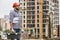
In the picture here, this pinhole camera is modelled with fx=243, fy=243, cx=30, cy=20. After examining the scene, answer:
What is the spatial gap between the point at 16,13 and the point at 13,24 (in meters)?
0.10

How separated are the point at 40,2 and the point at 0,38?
0.91 meters

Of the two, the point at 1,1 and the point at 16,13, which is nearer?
the point at 16,13

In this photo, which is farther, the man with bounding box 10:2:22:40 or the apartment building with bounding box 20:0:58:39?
the apartment building with bounding box 20:0:58:39

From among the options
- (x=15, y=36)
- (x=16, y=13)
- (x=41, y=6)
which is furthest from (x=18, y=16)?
(x=41, y=6)

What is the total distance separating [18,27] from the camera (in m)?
2.19

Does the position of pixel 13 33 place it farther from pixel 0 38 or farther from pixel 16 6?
pixel 0 38

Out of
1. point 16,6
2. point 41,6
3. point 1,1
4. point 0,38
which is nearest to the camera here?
point 16,6

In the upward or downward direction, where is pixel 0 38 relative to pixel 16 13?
downward

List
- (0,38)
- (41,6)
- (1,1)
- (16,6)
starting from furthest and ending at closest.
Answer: (0,38)
(1,1)
(41,6)
(16,6)

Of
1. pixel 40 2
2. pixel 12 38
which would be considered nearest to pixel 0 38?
pixel 40 2

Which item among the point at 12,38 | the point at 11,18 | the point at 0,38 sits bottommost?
the point at 0,38

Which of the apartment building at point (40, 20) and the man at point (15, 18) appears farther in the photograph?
the apartment building at point (40, 20)

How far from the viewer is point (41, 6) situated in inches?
111

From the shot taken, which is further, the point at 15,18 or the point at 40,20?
the point at 40,20
